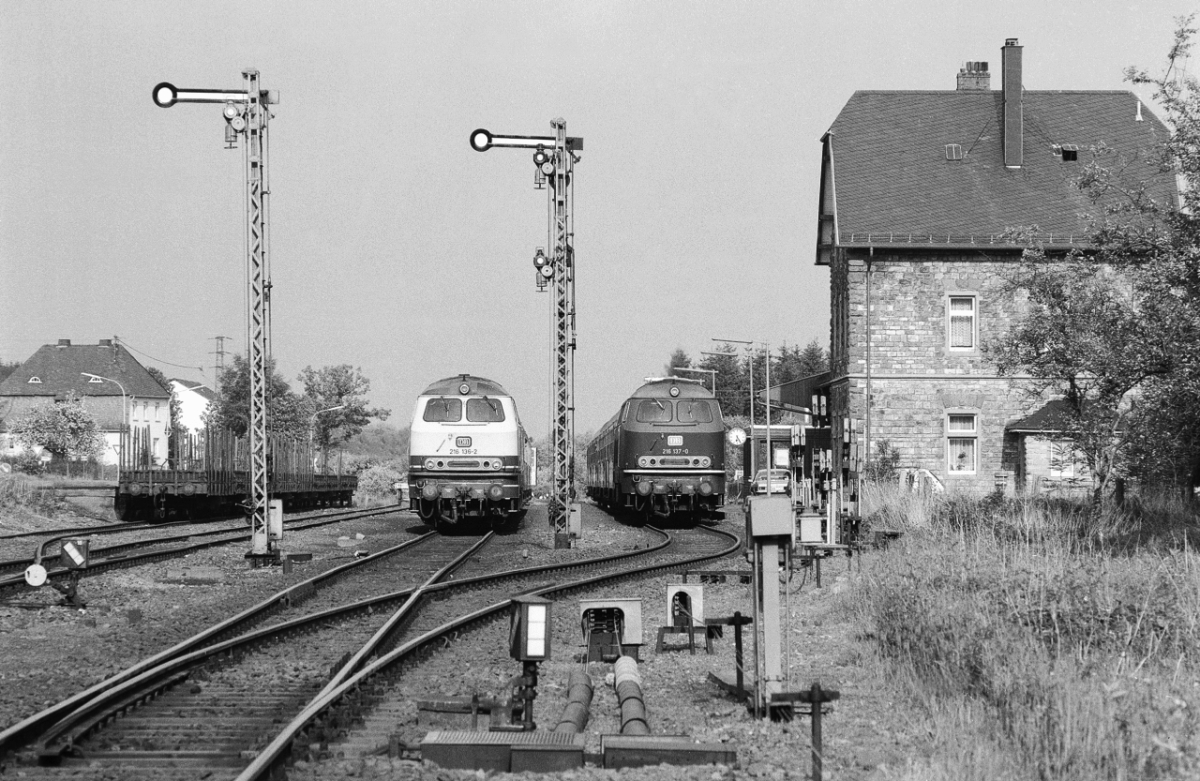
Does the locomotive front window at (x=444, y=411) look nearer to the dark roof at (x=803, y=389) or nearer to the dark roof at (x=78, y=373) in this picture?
the dark roof at (x=803, y=389)

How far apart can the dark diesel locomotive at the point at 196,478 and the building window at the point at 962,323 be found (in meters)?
19.0

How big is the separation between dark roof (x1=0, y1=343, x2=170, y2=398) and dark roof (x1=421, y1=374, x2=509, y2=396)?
7656 cm

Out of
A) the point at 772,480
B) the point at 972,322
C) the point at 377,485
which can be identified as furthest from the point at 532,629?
the point at 377,485

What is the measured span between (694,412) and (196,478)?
14118mm

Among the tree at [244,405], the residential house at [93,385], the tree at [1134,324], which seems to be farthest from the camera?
the residential house at [93,385]

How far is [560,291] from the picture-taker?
25.5 m

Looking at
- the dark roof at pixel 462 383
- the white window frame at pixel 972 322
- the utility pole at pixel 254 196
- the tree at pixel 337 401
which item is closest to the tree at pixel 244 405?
the tree at pixel 337 401

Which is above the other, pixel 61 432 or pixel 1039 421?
pixel 61 432

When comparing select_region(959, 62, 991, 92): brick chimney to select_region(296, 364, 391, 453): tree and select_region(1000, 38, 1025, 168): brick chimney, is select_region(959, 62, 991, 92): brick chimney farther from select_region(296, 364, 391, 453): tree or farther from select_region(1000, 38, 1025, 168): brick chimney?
select_region(296, 364, 391, 453): tree

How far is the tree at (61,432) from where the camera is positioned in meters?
69.9

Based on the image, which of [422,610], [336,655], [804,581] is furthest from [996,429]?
[336,655]

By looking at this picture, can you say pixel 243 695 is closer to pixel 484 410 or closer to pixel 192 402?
pixel 484 410

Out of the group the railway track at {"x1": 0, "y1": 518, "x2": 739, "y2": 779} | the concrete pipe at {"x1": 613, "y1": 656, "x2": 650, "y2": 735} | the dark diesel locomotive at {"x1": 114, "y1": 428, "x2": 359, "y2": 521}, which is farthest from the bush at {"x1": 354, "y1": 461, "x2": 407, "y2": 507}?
the concrete pipe at {"x1": 613, "y1": 656, "x2": 650, "y2": 735}

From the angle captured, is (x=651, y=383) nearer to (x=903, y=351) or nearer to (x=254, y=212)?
(x=903, y=351)
